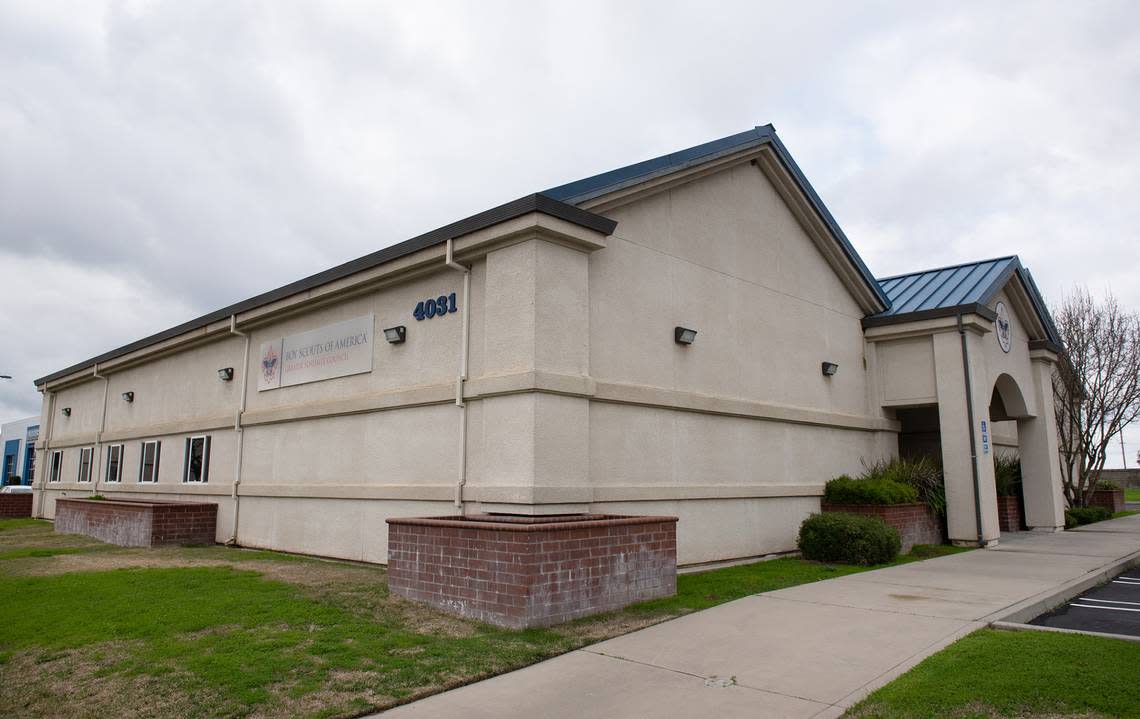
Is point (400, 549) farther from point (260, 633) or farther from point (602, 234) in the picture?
point (602, 234)

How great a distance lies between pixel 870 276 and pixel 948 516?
17.8 feet

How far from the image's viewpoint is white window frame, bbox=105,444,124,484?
21781 millimetres

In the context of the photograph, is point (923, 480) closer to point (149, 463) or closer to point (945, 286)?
point (945, 286)

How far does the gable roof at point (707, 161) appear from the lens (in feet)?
36.9

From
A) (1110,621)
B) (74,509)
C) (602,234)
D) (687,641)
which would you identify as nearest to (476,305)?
(602,234)

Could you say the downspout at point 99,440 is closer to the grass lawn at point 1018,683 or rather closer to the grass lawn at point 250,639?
the grass lawn at point 250,639

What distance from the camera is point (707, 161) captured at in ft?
44.7

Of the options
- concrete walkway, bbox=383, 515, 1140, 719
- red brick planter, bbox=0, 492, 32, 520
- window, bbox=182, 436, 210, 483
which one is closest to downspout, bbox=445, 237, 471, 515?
concrete walkway, bbox=383, 515, 1140, 719

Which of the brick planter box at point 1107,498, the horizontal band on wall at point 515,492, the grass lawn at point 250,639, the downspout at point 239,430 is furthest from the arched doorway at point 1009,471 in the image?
the downspout at point 239,430

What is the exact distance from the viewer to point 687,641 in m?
7.56

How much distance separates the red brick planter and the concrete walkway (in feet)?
93.2

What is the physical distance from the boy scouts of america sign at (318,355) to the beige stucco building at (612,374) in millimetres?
64

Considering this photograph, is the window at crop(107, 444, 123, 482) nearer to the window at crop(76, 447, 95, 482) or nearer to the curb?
the window at crop(76, 447, 95, 482)

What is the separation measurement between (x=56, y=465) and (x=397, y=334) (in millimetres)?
20994
